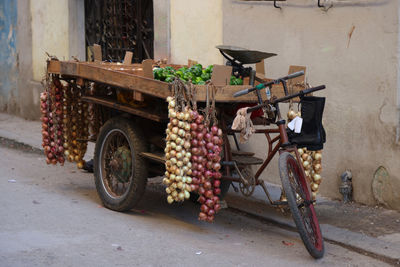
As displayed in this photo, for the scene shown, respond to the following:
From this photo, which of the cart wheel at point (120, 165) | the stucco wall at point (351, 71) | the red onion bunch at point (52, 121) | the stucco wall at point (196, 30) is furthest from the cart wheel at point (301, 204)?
the stucco wall at point (196, 30)

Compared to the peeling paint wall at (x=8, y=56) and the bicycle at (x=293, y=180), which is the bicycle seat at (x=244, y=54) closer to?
the bicycle at (x=293, y=180)

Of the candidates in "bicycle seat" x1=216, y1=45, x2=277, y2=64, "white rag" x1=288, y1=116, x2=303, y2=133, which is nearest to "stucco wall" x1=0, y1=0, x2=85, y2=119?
"bicycle seat" x1=216, y1=45, x2=277, y2=64

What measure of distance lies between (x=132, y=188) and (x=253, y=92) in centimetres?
136

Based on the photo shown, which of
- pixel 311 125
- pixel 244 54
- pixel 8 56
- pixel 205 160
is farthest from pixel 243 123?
pixel 8 56

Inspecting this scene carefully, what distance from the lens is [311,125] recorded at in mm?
5453

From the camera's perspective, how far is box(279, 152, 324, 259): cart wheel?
509 cm

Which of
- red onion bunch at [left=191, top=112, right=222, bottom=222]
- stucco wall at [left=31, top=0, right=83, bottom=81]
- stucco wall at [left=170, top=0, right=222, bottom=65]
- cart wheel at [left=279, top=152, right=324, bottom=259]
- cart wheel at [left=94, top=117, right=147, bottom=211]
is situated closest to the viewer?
cart wheel at [left=279, top=152, right=324, bottom=259]

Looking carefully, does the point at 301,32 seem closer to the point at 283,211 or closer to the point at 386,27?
the point at 386,27

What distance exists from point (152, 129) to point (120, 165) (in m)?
0.44

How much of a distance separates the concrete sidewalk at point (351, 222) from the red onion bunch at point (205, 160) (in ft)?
3.33

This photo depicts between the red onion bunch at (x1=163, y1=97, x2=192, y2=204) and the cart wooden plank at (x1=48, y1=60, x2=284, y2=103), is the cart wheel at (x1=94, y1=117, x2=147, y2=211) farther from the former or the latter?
the red onion bunch at (x1=163, y1=97, x2=192, y2=204)

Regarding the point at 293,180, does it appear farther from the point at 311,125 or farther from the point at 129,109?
the point at 129,109

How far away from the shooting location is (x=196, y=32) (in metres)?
9.12

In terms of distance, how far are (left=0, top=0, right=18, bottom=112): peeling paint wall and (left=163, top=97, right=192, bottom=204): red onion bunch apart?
29.7 feet
